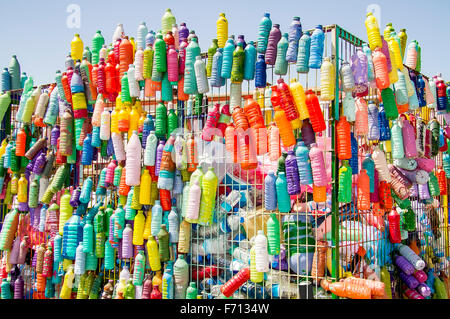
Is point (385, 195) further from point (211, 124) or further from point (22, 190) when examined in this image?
point (22, 190)

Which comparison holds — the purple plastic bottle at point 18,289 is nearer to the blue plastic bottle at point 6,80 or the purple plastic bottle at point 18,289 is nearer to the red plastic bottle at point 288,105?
the blue plastic bottle at point 6,80

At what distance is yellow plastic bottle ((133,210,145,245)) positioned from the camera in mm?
4469

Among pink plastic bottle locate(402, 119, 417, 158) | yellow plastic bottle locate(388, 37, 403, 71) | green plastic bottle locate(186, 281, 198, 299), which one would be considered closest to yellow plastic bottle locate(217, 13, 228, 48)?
yellow plastic bottle locate(388, 37, 403, 71)

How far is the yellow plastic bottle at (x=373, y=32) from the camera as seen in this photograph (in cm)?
388

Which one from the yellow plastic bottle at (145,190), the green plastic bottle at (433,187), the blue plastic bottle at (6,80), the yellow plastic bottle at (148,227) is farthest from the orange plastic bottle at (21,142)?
the green plastic bottle at (433,187)

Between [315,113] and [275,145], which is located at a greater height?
[315,113]

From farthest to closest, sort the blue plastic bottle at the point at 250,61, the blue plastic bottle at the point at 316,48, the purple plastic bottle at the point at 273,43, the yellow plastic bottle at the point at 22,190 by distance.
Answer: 1. the yellow plastic bottle at the point at 22,190
2. the blue plastic bottle at the point at 250,61
3. the purple plastic bottle at the point at 273,43
4. the blue plastic bottle at the point at 316,48

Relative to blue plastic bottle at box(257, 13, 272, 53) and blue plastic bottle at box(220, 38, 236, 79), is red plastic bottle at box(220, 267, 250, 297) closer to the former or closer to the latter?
blue plastic bottle at box(220, 38, 236, 79)

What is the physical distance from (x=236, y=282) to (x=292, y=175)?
102cm

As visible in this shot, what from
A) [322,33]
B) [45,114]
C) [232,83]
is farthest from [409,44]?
[45,114]

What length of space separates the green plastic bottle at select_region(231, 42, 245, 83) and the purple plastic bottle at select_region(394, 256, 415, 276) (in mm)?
2365

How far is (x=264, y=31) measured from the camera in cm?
393

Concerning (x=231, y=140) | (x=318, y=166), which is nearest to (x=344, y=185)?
(x=318, y=166)
